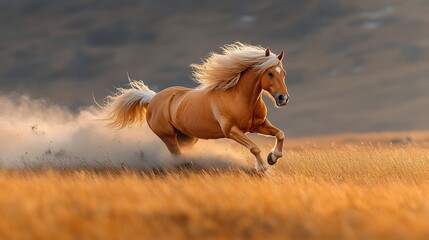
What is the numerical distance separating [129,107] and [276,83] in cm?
495

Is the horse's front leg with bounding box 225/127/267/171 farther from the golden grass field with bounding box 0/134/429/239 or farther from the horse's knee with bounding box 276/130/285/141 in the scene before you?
the golden grass field with bounding box 0/134/429/239

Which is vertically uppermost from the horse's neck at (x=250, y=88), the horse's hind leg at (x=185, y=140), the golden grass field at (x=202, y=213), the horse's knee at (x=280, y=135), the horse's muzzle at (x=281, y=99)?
the golden grass field at (x=202, y=213)

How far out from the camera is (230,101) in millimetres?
13102

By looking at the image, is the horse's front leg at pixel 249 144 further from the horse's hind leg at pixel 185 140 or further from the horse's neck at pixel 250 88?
the horse's hind leg at pixel 185 140

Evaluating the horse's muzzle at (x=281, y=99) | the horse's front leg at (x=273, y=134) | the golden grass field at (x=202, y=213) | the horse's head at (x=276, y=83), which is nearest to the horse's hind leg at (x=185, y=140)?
the horse's front leg at (x=273, y=134)

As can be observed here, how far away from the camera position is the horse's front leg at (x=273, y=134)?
13.1m

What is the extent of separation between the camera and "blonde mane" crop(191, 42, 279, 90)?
511 inches

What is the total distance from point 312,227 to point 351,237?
407 millimetres

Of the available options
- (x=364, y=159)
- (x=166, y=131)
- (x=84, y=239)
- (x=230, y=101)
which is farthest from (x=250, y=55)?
(x=84, y=239)

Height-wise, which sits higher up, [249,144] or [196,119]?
[196,119]

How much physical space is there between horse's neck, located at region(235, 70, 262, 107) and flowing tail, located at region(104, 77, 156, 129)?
377cm

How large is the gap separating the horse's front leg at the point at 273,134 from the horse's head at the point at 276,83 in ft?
2.56

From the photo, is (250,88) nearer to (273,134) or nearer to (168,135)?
(273,134)

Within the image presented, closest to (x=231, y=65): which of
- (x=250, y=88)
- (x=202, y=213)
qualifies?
(x=250, y=88)
